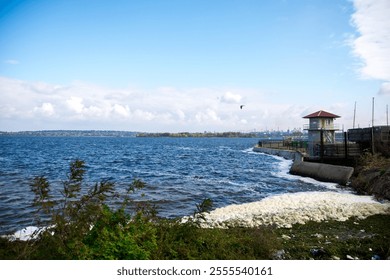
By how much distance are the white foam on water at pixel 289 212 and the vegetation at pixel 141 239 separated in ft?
4.19

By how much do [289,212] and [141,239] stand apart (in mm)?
7567

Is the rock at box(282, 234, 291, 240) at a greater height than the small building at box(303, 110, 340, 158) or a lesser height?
lesser

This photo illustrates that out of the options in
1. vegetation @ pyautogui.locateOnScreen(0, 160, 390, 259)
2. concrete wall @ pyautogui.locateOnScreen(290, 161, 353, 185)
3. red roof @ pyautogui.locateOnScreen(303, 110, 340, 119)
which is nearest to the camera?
vegetation @ pyautogui.locateOnScreen(0, 160, 390, 259)

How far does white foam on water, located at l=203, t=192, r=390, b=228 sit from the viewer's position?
10180 mm

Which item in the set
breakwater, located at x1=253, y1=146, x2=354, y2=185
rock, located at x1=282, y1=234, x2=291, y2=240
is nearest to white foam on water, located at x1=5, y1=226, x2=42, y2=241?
rock, located at x1=282, y1=234, x2=291, y2=240

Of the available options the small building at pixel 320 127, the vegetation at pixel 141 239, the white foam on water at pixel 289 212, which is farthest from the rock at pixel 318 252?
the small building at pixel 320 127

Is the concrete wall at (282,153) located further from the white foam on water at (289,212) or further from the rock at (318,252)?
the rock at (318,252)

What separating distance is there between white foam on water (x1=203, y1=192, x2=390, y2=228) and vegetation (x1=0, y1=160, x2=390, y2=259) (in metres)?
1.28

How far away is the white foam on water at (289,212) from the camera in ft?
33.4

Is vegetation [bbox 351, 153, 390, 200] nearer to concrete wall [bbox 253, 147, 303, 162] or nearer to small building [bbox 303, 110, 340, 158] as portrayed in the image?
small building [bbox 303, 110, 340, 158]

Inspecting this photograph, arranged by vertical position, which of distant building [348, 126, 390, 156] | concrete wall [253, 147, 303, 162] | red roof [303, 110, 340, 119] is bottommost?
concrete wall [253, 147, 303, 162]

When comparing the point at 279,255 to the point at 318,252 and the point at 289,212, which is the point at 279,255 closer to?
the point at 318,252
